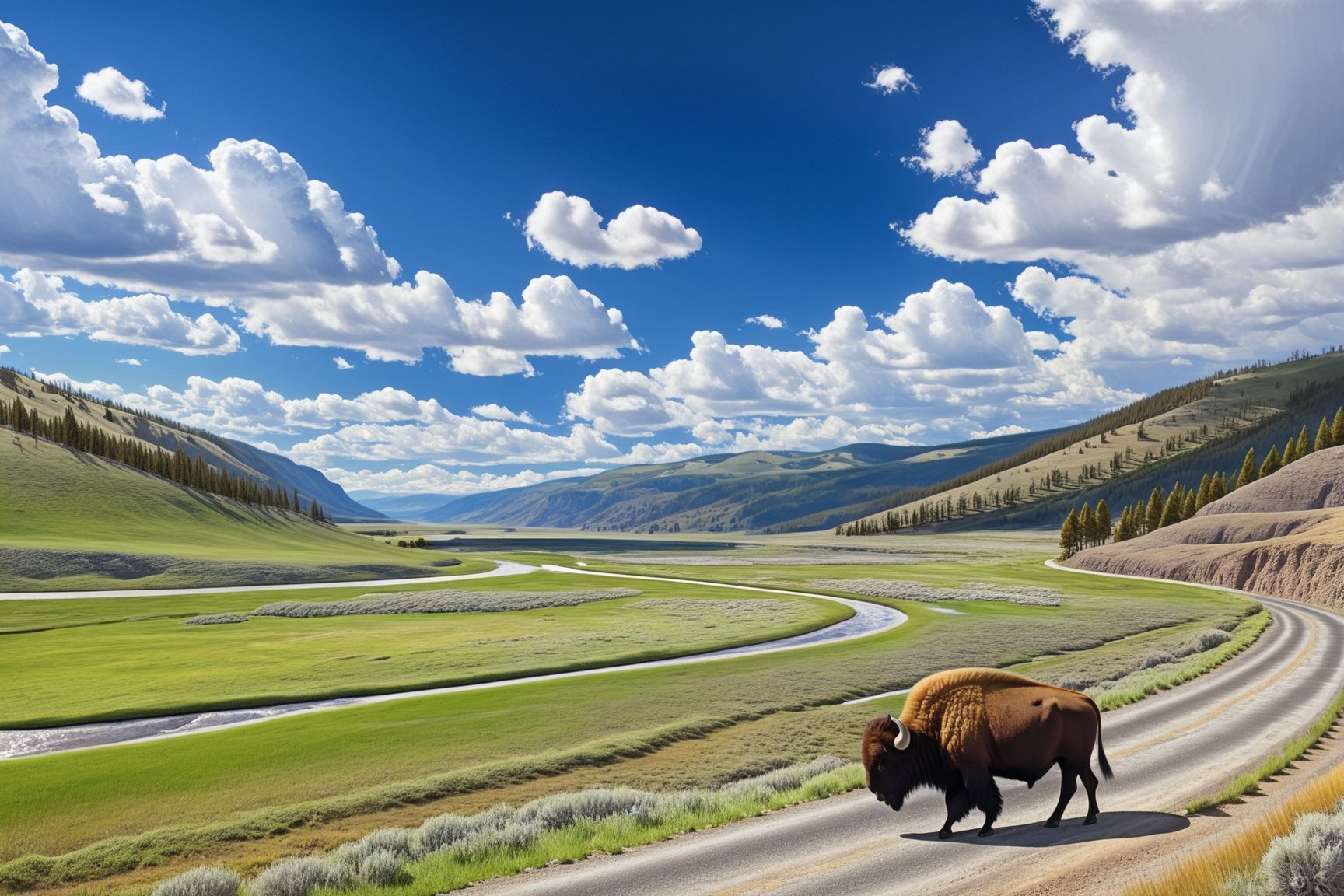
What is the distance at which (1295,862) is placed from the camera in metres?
12.7

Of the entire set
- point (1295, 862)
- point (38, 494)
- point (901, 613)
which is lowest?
point (901, 613)

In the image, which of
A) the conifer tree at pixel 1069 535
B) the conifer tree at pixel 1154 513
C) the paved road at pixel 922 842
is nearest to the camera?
the paved road at pixel 922 842

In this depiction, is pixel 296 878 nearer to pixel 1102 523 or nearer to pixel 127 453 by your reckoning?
pixel 1102 523

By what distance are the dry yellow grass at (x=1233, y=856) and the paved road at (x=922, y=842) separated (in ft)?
4.84

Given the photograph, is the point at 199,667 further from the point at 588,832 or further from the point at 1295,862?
the point at 1295,862

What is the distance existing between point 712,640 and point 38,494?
12561 centimetres

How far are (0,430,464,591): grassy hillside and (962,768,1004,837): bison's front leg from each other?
100m

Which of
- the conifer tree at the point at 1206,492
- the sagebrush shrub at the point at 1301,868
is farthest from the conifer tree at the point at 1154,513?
the sagebrush shrub at the point at 1301,868

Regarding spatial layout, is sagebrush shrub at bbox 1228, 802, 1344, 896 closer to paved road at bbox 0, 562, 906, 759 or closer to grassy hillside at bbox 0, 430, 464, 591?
paved road at bbox 0, 562, 906, 759

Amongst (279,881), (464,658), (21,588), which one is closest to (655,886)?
(279,881)

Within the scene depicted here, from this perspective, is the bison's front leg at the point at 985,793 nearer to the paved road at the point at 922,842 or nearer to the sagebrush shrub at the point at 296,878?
the paved road at the point at 922,842

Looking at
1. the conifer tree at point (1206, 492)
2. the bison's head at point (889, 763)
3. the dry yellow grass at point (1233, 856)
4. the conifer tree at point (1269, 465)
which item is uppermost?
the conifer tree at point (1269, 465)

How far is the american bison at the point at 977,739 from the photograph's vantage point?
15078mm

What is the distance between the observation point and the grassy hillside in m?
92.6
